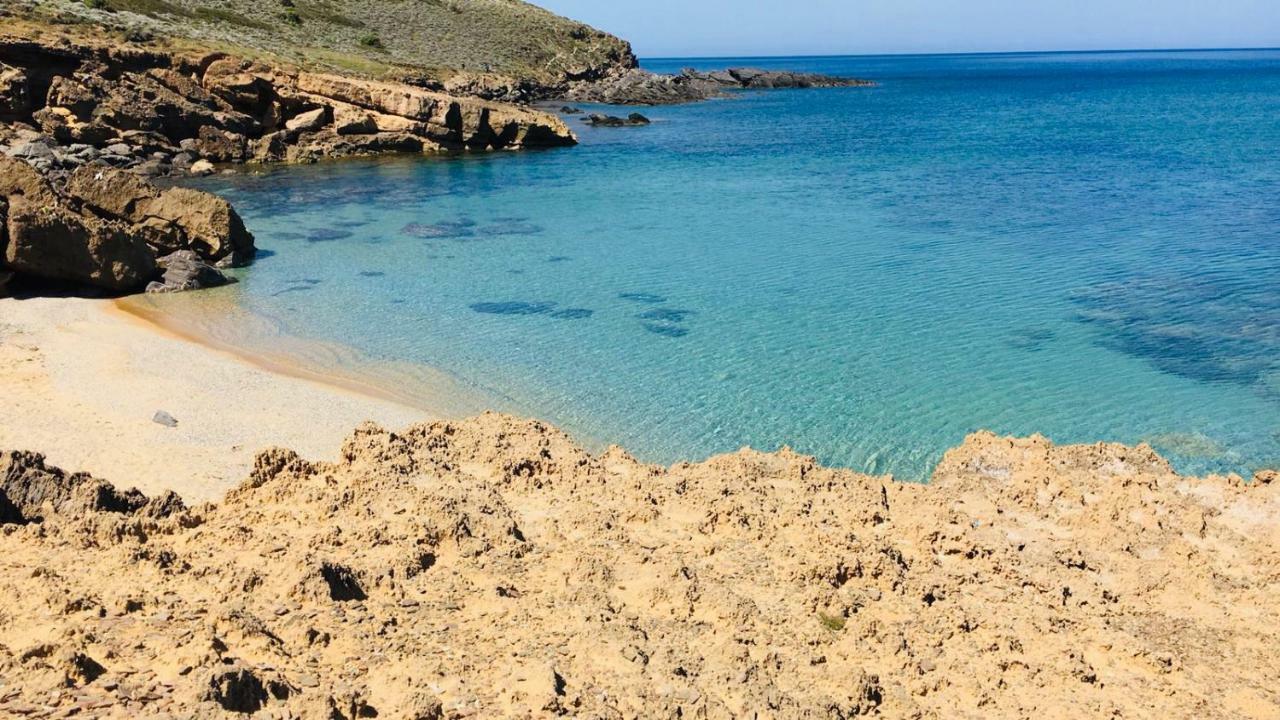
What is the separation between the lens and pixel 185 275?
21328mm

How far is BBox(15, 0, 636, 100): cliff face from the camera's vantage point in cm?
5097

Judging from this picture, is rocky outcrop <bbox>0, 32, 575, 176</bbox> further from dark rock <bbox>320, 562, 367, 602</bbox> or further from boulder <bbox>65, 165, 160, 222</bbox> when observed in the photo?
dark rock <bbox>320, 562, 367, 602</bbox>

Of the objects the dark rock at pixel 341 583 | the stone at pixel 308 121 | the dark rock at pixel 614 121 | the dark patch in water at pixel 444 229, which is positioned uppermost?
the dark rock at pixel 614 121

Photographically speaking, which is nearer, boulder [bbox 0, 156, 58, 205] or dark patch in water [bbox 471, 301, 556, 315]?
boulder [bbox 0, 156, 58, 205]

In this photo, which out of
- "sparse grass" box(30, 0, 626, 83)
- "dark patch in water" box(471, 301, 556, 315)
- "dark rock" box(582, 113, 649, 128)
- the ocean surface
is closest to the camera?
the ocean surface

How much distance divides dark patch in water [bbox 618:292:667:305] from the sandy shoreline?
290 inches

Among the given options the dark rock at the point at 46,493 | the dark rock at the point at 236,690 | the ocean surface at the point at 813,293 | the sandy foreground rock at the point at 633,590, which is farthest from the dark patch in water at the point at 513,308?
the dark rock at the point at 236,690

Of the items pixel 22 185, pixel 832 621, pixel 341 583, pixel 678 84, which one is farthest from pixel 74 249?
pixel 678 84

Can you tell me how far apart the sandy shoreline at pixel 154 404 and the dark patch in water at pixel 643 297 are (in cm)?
737

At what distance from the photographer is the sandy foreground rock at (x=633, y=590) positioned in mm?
5535

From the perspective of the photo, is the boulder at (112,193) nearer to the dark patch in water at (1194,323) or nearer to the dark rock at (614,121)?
the dark patch in water at (1194,323)

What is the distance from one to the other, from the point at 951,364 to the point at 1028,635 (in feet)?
33.7

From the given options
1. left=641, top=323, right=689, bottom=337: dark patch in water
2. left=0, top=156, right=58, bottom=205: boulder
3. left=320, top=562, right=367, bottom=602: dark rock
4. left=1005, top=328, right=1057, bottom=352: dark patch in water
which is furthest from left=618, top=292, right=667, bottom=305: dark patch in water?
left=320, top=562, right=367, bottom=602: dark rock

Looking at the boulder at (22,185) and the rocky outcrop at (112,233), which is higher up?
the boulder at (22,185)
